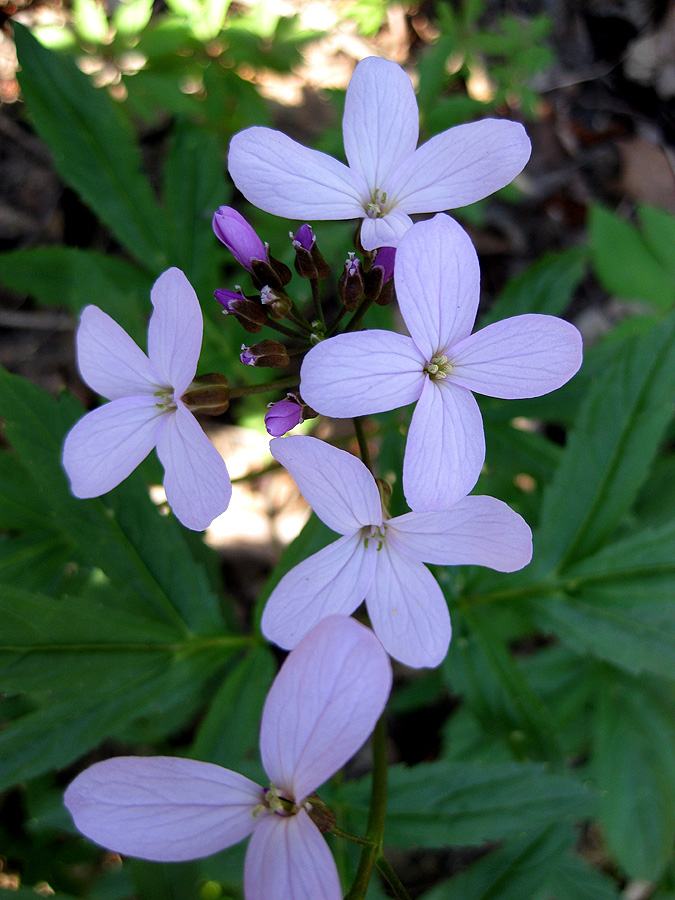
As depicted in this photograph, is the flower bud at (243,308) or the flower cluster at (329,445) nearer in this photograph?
the flower cluster at (329,445)

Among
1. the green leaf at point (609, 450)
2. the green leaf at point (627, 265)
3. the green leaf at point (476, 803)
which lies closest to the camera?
the green leaf at point (476, 803)

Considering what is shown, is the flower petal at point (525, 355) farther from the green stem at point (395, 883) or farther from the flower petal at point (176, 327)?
the green stem at point (395, 883)

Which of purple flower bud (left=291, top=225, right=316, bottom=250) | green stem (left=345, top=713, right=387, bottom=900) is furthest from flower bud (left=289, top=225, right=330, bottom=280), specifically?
green stem (left=345, top=713, right=387, bottom=900)

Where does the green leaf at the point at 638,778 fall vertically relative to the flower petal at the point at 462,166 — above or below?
below

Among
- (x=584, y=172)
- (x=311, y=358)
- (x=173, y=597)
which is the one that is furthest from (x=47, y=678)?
(x=584, y=172)

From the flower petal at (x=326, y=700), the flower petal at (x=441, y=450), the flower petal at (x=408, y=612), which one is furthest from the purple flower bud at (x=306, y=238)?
the flower petal at (x=326, y=700)

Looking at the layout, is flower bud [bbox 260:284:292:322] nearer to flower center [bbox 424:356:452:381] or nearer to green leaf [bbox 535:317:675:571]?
flower center [bbox 424:356:452:381]

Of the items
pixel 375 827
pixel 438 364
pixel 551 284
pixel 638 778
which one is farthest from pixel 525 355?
pixel 638 778

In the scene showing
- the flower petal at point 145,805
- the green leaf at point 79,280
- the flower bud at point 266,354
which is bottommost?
the flower petal at point 145,805
